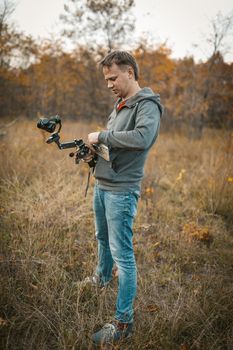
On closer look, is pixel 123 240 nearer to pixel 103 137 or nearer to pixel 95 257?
pixel 103 137

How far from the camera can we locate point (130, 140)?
1.67 m

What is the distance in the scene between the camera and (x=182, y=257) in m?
3.12

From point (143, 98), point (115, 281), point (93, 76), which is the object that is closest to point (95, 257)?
point (115, 281)

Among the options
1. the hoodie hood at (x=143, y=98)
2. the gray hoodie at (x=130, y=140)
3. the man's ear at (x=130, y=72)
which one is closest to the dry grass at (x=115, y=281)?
the gray hoodie at (x=130, y=140)

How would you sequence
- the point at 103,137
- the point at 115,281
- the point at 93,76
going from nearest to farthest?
the point at 103,137
the point at 115,281
the point at 93,76

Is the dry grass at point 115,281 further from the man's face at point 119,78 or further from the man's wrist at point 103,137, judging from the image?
the man's face at point 119,78

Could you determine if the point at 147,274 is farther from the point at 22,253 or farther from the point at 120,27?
the point at 120,27

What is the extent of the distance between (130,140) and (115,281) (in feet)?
5.16

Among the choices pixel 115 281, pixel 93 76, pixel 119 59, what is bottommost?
pixel 115 281

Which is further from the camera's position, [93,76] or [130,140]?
[93,76]

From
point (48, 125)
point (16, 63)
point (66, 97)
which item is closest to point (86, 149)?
point (48, 125)

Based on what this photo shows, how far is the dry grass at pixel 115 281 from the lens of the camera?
1960mm

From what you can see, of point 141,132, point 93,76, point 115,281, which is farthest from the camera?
point 93,76

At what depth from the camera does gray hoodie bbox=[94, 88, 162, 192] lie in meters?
1.67
